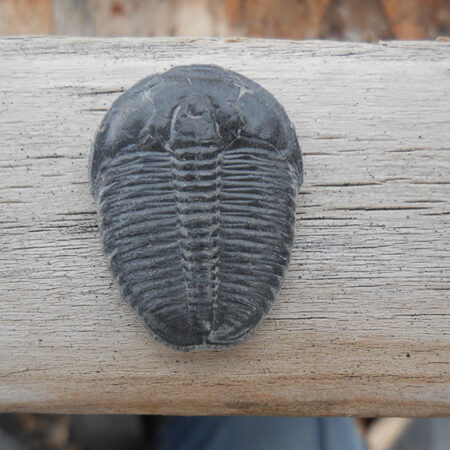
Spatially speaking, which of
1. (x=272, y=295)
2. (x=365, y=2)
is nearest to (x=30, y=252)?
(x=272, y=295)

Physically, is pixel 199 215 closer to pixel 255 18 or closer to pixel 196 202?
pixel 196 202

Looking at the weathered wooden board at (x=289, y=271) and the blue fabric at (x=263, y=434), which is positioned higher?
the weathered wooden board at (x=289, y=271)

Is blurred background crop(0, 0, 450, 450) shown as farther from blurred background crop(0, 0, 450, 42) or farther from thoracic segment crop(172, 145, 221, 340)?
thoracic segment crop(172, 145, 221, 340)

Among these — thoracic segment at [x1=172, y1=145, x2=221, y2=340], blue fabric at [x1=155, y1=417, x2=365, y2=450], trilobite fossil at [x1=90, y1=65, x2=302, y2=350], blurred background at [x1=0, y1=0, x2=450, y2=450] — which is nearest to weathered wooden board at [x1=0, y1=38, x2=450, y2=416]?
trilobite fossil at [x1=90, y1=65, x2=302, y2=350]

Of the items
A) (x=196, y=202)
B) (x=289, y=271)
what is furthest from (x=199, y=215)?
(x=289, y=271)

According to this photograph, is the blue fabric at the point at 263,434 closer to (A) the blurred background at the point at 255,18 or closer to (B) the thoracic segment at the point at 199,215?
(B) the thoracic segment at the point at 199,215

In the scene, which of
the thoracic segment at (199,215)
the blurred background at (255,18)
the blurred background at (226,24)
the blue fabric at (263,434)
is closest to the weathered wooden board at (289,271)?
the thoracic segment at (199,215)

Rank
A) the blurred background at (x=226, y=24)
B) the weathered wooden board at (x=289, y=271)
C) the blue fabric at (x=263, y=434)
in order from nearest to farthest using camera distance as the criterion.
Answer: the weathered wooden board at (x=289, y=271) → the blue fabric at (x=263, y=434) → the blurred background at (x=226, y=24)
